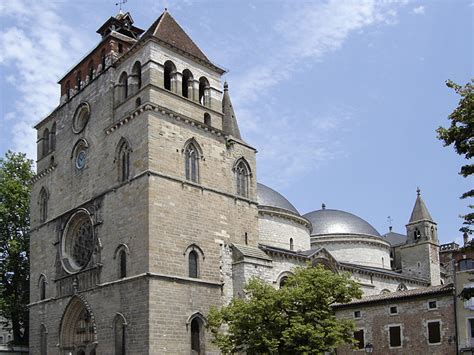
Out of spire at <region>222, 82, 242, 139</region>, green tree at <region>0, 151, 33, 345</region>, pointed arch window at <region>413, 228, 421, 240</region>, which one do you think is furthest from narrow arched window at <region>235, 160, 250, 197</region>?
pointed arch window at <region>413, 228, 421, 240</region>

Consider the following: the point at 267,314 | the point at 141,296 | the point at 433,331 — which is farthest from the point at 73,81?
the point at 433,331

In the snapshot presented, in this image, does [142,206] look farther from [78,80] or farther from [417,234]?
[417,234]

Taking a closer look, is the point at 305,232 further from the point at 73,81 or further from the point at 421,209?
the point at 73,81

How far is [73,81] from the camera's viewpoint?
4138 centimetres

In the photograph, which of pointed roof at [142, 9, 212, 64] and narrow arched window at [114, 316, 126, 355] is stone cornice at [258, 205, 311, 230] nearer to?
pointed roof at [142, 9, 212, 64]

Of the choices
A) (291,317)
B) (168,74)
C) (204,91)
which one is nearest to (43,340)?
(168,74)

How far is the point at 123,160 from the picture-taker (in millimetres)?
35000

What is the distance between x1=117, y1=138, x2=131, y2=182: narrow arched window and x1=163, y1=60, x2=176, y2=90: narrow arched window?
4253mm

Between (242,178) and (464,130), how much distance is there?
66.4ft

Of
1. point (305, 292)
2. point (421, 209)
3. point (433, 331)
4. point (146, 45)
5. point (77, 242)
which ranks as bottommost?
point (433, 331)

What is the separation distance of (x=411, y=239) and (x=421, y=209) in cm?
284

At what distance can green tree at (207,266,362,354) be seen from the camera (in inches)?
1093

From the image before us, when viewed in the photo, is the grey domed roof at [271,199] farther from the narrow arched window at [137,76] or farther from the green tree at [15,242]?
the green tree at [15,242]

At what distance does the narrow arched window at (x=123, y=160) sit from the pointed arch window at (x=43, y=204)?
917cm
